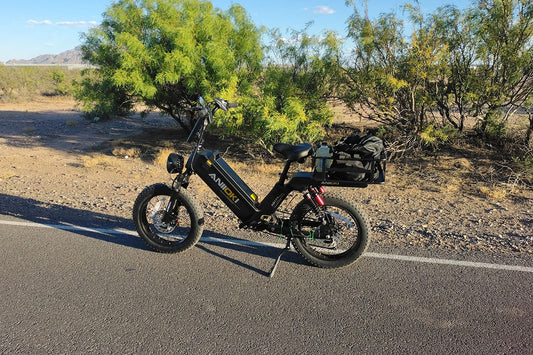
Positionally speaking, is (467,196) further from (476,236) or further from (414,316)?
(414,316)

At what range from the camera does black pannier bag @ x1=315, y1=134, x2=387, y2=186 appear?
140 inches

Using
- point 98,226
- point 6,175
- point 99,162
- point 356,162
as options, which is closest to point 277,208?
point 356,162

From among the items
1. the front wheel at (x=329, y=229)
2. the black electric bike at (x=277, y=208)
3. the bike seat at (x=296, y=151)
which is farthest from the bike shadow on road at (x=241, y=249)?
the bike seat at (x=296, y=151)

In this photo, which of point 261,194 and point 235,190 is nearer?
point 235,190

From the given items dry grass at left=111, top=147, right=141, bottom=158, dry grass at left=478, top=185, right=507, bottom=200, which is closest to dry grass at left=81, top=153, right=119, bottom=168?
dry grass at left=111, top=147, right=141, bottom=158

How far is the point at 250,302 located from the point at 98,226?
2685 millimetres

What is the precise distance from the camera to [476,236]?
480cm

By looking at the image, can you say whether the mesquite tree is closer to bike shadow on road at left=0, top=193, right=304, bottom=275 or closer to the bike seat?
bike shadow on road at left=0, top=193, right=304, bottom=275

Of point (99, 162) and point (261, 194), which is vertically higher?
point (261, 194)

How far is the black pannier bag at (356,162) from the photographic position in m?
3.54

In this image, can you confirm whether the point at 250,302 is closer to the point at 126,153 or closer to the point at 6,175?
the point at 6,175

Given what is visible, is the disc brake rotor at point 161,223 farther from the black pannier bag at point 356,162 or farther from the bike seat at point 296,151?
the black pannier bag at point 356,162

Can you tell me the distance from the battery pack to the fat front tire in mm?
302

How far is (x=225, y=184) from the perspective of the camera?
4.12 meters
